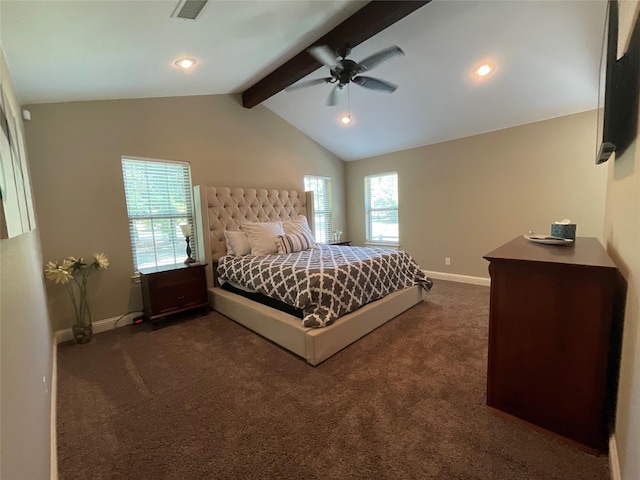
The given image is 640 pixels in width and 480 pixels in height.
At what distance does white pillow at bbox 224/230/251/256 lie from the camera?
12.1ft

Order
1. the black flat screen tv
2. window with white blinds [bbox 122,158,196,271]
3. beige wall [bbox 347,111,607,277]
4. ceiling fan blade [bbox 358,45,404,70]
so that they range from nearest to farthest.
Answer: the black flat screen tv, ceiling fan blade [bbox 358,45,404,70], window with white blinds [bbox 122,158,196,271], beige wall [bbox 347,111,607,277]

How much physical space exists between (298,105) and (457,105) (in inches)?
88.4

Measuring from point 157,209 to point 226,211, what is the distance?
32.8 inches

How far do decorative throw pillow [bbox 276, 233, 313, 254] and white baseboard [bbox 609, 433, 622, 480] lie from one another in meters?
3.06

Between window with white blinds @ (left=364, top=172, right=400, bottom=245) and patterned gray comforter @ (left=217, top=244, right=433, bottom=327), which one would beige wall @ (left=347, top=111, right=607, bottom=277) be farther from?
patterned gray comforter @ (left=217, top=244, right=433, bottom=327)

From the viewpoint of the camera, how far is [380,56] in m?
2.34

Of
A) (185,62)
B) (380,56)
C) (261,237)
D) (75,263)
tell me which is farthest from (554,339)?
(75,263)

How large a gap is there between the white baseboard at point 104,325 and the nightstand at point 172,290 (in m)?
0.17

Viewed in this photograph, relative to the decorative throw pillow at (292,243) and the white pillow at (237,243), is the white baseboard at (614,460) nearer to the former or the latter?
the decorative throw pillow at (292,243)

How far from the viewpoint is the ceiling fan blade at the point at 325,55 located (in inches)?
89.0

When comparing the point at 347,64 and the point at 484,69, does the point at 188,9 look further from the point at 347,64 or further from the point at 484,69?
the point at 484,69

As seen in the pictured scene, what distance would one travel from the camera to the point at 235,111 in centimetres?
413

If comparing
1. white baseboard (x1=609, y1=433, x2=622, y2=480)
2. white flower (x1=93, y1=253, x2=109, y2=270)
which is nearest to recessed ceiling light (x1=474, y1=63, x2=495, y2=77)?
white baseboard (x1=609, y1=433, x2=622, y2=480)

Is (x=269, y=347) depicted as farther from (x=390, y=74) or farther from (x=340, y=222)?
(x=340, y=222)
